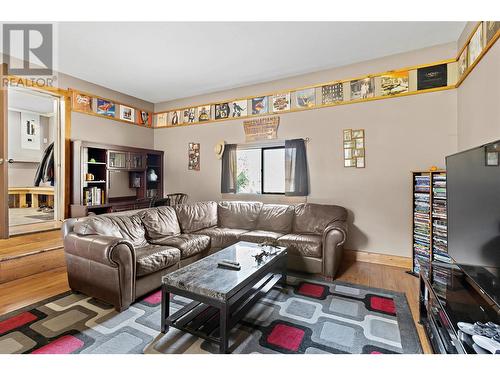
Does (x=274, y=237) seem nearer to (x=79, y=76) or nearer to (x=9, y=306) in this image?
(x=9, y=306)

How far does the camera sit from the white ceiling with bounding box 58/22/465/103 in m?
2.73

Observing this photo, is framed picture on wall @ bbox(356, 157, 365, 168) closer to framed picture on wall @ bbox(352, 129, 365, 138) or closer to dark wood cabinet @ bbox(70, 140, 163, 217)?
framed picture on wall @ bbox(352, 129, 365, 138)

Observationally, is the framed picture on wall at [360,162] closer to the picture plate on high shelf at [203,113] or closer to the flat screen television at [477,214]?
the flat screen television at [477,214]

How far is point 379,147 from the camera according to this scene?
3.46 m

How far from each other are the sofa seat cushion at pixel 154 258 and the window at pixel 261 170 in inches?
82.3

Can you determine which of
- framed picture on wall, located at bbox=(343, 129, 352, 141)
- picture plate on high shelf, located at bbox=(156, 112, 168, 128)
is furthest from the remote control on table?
picture plate on high shelf, located at bbox=(156, 112, 168, 128)

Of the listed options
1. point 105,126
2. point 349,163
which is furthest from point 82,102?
point 349,163

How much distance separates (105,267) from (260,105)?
336 cm

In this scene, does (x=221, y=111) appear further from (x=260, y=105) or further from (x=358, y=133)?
(x=358, y=133)

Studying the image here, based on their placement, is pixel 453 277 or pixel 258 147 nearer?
pixel 453 277
